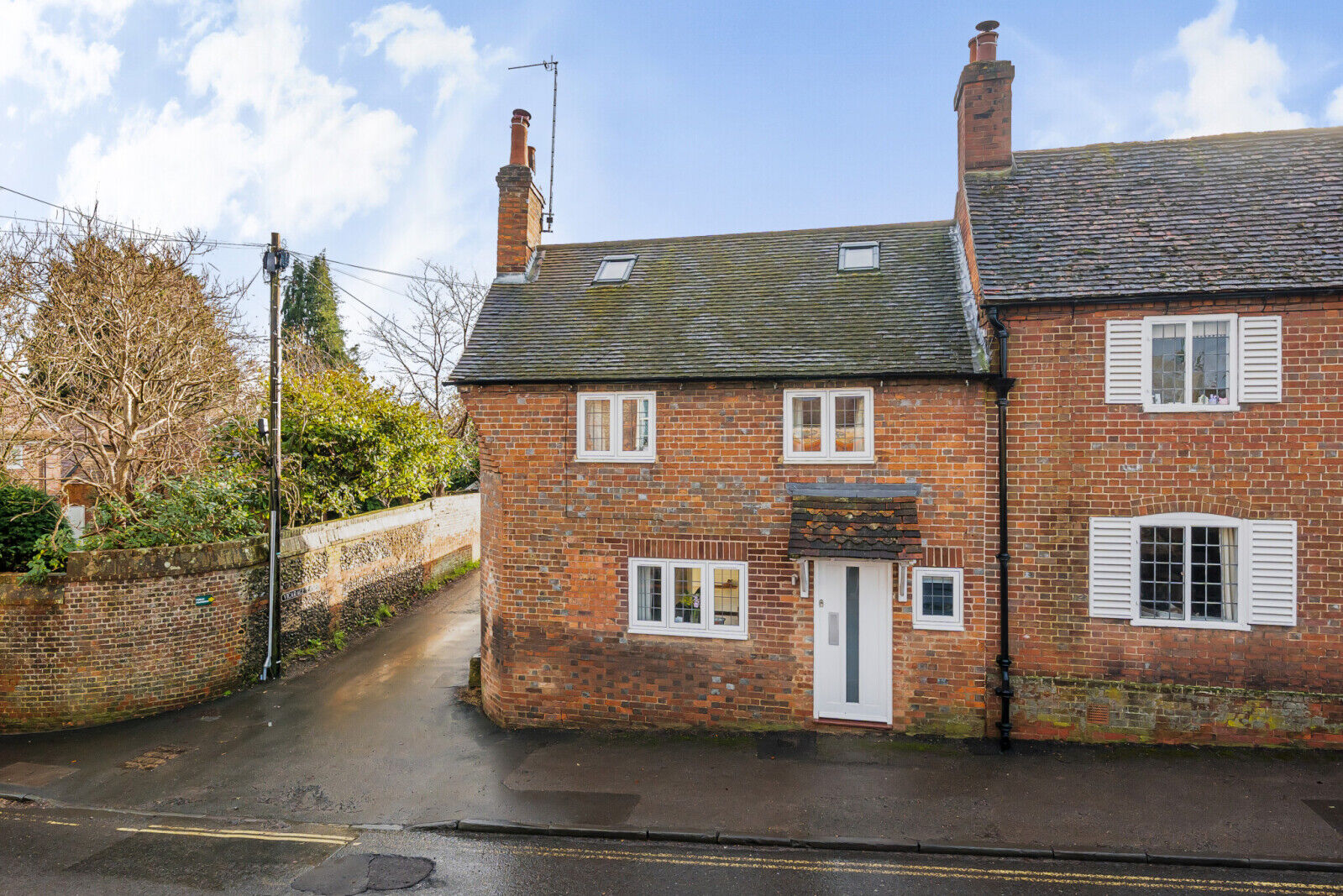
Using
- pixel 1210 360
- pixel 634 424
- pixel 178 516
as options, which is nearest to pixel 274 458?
pixel 178 516

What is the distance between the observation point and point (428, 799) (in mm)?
7715

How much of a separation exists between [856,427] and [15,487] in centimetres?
1417

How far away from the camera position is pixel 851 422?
30.1 feet

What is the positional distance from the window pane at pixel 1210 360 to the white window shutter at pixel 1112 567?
1.96 meters

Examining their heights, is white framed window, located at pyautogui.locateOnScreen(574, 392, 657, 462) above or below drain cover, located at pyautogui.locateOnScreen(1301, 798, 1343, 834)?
above

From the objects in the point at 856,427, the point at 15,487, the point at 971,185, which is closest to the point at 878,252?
the point at 971,185

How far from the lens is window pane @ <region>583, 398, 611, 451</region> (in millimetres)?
9820

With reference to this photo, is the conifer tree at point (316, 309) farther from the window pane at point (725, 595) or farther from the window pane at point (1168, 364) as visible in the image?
the window pane at point (1168, 364)

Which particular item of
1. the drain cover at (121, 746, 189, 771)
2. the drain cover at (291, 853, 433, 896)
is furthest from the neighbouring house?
the drain cover at (121, 746, 189, 771)

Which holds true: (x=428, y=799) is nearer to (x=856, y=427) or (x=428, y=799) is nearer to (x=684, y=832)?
(x=684, y=832)

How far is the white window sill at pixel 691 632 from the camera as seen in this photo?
929cm

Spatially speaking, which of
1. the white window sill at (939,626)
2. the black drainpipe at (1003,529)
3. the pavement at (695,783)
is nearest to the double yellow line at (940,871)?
the pavement at (695,783)

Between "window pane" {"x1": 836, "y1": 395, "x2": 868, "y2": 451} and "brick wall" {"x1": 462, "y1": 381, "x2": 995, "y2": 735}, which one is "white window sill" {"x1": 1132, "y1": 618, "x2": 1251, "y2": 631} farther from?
"window pane" {"x1": 836, "y1": 395, "x2": 868, "y2": 451}

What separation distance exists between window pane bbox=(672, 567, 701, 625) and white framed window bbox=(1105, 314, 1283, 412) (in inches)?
243
